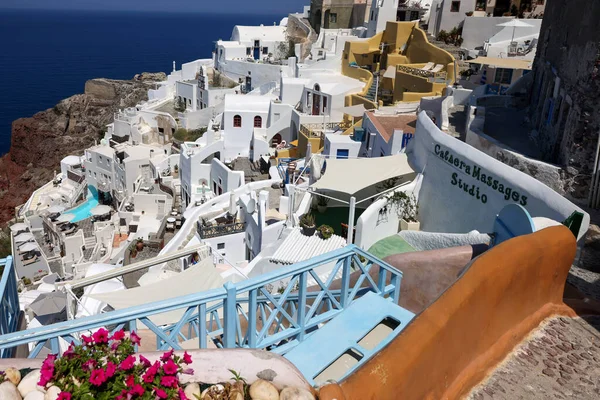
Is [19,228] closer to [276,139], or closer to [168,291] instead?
[276,139]

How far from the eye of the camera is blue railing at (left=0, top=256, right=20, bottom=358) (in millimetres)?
6348

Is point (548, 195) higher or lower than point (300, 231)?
higher

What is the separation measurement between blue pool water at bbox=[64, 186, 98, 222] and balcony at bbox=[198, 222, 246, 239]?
65.7 feet

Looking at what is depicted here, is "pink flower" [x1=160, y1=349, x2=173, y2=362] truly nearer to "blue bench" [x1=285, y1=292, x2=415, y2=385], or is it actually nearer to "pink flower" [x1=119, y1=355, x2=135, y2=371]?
"pink flower" [x1=119, y1=355, x2=135, y2=371]

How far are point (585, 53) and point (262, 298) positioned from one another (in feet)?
34.9

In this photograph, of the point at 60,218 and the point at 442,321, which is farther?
the point at 60,218

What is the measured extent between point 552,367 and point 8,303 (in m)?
7.56

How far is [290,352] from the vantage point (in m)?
5.79

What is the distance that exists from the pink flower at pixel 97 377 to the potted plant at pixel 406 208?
13.7m

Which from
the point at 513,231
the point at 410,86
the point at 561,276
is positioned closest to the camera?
the point at 561,276

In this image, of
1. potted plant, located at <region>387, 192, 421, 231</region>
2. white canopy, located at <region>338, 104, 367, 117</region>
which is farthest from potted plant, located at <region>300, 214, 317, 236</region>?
white canopy, located at <region>338, 104, 367, 117</region>

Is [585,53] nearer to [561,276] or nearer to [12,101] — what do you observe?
[561,276]

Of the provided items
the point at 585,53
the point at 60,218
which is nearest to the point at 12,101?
the point at 60,218

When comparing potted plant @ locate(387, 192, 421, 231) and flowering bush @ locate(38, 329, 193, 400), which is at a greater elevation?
flowering bush @ locate(38, 329, 193, 400)
